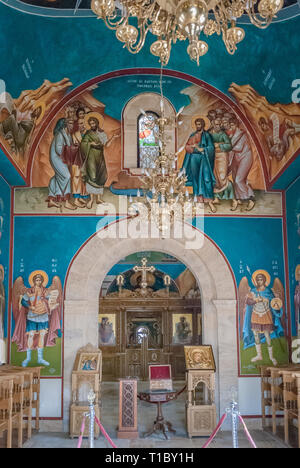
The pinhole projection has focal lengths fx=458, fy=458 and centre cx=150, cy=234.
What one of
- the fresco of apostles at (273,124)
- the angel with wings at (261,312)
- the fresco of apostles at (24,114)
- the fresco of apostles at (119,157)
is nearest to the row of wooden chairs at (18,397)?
the fresco of apostles at (119,157)

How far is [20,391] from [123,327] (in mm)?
10277

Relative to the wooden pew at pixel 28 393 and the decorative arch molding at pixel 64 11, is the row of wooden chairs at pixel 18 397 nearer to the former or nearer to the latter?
the wooden pew at pixel 28 393

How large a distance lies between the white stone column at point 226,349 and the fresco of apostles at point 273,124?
3.12m

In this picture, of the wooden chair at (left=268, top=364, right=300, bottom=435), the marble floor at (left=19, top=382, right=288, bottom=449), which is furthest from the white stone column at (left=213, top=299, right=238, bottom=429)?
the wooden chair at (left=268, top=364, right=300, bottom=435)

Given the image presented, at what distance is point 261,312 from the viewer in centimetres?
1038

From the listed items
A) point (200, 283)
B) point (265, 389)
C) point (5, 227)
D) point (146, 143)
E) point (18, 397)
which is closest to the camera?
point (18, 397)

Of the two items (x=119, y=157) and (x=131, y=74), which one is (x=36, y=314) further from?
(x=131, y=74)

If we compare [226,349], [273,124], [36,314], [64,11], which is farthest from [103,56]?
[226,349]

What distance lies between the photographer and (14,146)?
364 inches

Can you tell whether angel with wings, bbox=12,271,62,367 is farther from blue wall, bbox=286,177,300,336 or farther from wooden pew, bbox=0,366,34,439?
blue wall, bbox=286,177,300,336

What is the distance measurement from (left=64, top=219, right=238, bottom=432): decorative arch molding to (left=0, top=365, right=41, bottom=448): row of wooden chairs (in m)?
0.68

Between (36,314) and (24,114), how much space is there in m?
4.33

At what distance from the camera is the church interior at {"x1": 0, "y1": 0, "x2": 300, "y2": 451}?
925 centimetres

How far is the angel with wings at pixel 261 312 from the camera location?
33.8 ft
